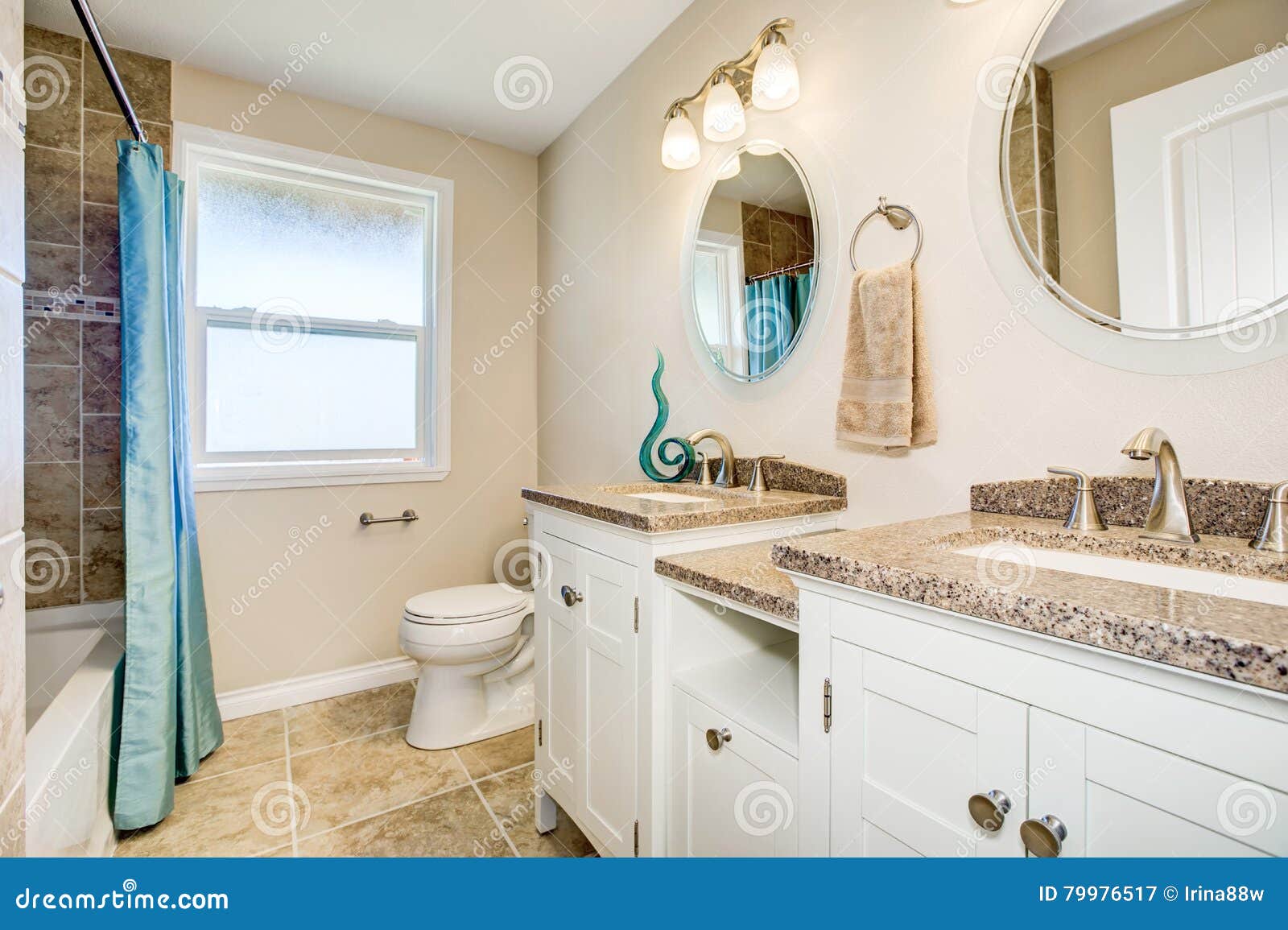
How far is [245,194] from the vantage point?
2514mm

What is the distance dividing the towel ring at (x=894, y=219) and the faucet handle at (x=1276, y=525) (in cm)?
79

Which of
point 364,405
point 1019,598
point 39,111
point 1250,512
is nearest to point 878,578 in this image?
point 1019,598

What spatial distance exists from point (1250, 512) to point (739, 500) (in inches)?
36.7

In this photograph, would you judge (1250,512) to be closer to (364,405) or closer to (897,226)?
(897,226)

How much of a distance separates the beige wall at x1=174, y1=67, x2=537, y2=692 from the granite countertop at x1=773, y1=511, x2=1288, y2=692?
7.62 feet

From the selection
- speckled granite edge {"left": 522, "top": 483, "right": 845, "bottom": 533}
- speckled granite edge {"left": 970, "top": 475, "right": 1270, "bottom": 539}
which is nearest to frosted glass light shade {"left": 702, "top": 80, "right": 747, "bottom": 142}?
speckled granite edge {"left": 522, "top": 483, "right": 845, "bottom": 533}

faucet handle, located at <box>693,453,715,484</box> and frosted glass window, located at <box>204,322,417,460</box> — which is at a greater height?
frosted glass window, located at <box>204,322,417,460</box>

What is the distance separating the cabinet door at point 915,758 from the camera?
650mm

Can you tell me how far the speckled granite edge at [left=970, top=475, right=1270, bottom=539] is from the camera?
2.96 feet
